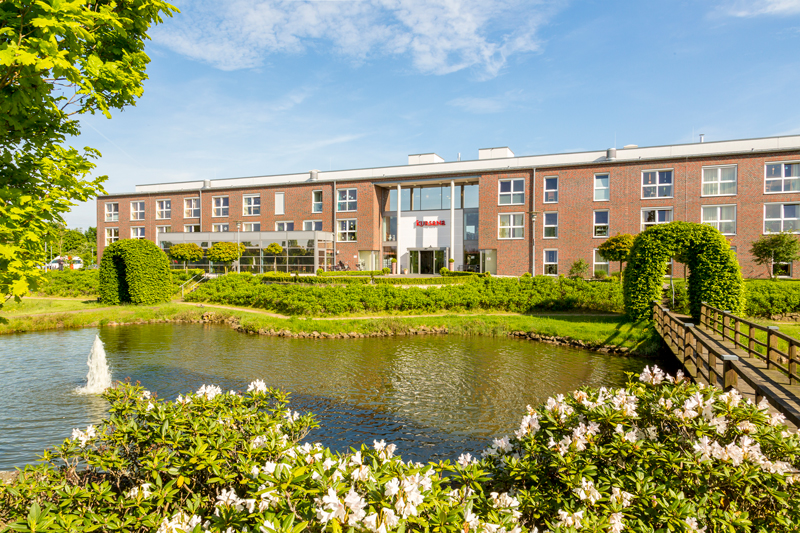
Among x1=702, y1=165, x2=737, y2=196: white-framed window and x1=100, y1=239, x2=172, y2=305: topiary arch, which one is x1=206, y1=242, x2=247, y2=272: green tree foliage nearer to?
x1=100, y1=239, x2=172, y2=305: topiary arch

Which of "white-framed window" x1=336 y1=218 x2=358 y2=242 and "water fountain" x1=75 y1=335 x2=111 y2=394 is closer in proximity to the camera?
"water fountain" x1=75 y1=335 x2=111 y2=394

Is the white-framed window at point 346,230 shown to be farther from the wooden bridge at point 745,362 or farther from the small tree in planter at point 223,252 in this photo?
the wooden bridge at point 745,362

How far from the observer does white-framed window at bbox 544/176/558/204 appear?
35.3 m

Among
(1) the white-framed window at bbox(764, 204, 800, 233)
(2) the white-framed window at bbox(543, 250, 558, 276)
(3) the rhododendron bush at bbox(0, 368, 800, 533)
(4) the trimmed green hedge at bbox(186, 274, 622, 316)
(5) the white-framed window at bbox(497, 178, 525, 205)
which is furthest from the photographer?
(5) the white-framed window at bbox(497, 178, 525, 205)

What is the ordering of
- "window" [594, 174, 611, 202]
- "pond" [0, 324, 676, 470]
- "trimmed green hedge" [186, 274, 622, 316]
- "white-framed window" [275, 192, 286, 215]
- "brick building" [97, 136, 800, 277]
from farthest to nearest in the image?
"white-framed window" [275, 192, 286, 215], "window" [594, 174, 611, 202], "brick building" [97, 136, 800, 277], "trimmed green hedge" [186, 274, 622, 316], "pond" [0, 324, 676, 470]

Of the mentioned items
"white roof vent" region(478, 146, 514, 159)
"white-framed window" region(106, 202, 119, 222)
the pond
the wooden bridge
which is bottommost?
the pond

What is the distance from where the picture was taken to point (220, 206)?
4619cm

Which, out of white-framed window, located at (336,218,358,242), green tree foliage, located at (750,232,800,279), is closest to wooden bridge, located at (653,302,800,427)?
Result: green tree foliage, located at (750,232,800,279)

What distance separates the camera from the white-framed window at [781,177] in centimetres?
2955

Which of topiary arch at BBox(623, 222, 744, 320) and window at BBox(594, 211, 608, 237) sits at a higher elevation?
window at BBox(594, 211, 608, 237)

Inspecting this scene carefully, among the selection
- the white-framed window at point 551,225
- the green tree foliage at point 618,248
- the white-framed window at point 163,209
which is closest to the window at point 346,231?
the white-framed window at point 551,225

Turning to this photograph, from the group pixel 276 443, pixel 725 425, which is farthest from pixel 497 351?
pixel 276 443

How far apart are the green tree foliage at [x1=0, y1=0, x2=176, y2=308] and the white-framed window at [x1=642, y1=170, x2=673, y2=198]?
114 ft

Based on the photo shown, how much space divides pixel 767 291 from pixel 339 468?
77.3 feet
